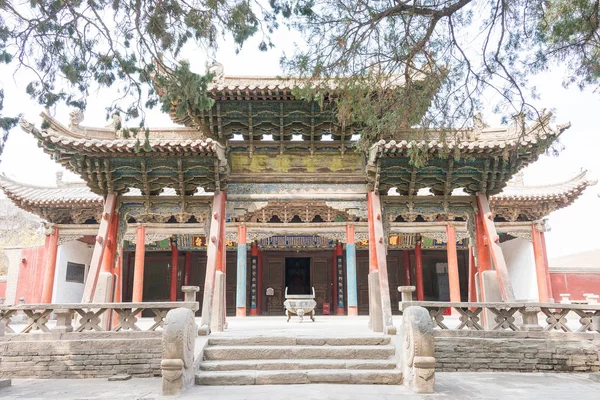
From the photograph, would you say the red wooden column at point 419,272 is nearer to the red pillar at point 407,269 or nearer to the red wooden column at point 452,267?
the red pillar at point 407,269

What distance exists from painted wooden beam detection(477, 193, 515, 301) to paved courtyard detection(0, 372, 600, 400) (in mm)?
1998

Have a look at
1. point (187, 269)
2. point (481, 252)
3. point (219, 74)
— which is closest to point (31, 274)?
point (187, 269)

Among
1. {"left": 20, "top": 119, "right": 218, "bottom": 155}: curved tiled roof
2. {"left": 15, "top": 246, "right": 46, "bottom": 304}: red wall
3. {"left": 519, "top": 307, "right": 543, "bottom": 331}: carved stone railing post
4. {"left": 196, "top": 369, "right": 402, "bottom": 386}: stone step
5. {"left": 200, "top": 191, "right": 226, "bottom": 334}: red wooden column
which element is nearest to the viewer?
{"left": 196, "top": 369, "right": 402, "bottom": 386}: stone step

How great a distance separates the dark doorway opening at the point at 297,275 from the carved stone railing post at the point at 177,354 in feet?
45.5

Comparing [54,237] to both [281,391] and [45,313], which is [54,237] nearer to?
[45,313]

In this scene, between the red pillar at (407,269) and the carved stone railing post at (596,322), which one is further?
the red pillar at (407,269)

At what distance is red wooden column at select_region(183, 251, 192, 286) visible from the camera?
1741cm

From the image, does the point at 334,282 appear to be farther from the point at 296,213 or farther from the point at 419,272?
the point at 296,213

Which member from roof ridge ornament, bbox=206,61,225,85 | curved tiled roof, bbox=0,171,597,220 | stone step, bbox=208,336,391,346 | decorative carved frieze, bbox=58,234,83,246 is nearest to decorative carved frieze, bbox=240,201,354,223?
curved tiled roof, bbox=0,171,597,220

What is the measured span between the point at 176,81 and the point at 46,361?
4.71 metres

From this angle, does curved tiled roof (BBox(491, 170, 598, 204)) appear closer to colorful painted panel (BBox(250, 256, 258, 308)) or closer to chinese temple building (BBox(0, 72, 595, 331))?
chinese temple building (BBox(0, 72, 595, 331))

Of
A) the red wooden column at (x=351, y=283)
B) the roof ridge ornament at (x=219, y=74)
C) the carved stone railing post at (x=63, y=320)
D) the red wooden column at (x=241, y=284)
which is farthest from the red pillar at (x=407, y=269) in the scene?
the carved stone railing post at (x=63, y=320)

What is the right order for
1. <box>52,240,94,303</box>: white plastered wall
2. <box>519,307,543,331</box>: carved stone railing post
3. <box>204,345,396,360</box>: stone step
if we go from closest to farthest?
<box>204,345,396,360</box>: stone step < <box>519,307,543,331</box>: carved stone railing post < <box>52,240,94,303</box>: white plastered wall

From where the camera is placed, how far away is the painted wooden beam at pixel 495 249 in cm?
833
